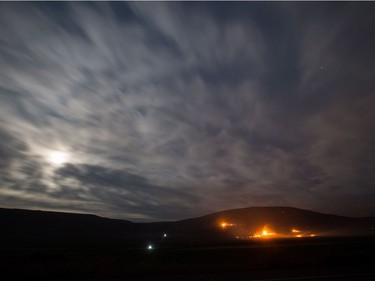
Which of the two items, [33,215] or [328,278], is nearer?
[328,278]

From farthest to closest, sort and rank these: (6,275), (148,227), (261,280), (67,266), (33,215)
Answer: (148,227), (33,215), (67,266), (6,275), (261,280)

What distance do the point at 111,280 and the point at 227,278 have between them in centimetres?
623

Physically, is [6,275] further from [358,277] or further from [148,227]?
[148,227]

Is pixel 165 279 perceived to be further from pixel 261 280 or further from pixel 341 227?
pixel 341 227

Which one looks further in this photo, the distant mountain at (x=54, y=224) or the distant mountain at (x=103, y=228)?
the distant mountain at (x=54, y=224)

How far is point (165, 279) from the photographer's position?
16547 millimetres

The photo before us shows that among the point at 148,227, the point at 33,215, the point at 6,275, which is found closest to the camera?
the point at 6,275

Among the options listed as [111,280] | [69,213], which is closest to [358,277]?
[111,280]

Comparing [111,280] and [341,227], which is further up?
[341,227]

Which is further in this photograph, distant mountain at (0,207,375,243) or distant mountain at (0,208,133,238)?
distant mountain at (0,208,133,238)

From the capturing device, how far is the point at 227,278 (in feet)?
54.6

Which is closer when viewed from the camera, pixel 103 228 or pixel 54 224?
pixel 54 224

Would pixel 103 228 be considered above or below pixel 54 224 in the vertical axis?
below

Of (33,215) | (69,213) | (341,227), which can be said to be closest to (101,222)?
(69,213)
